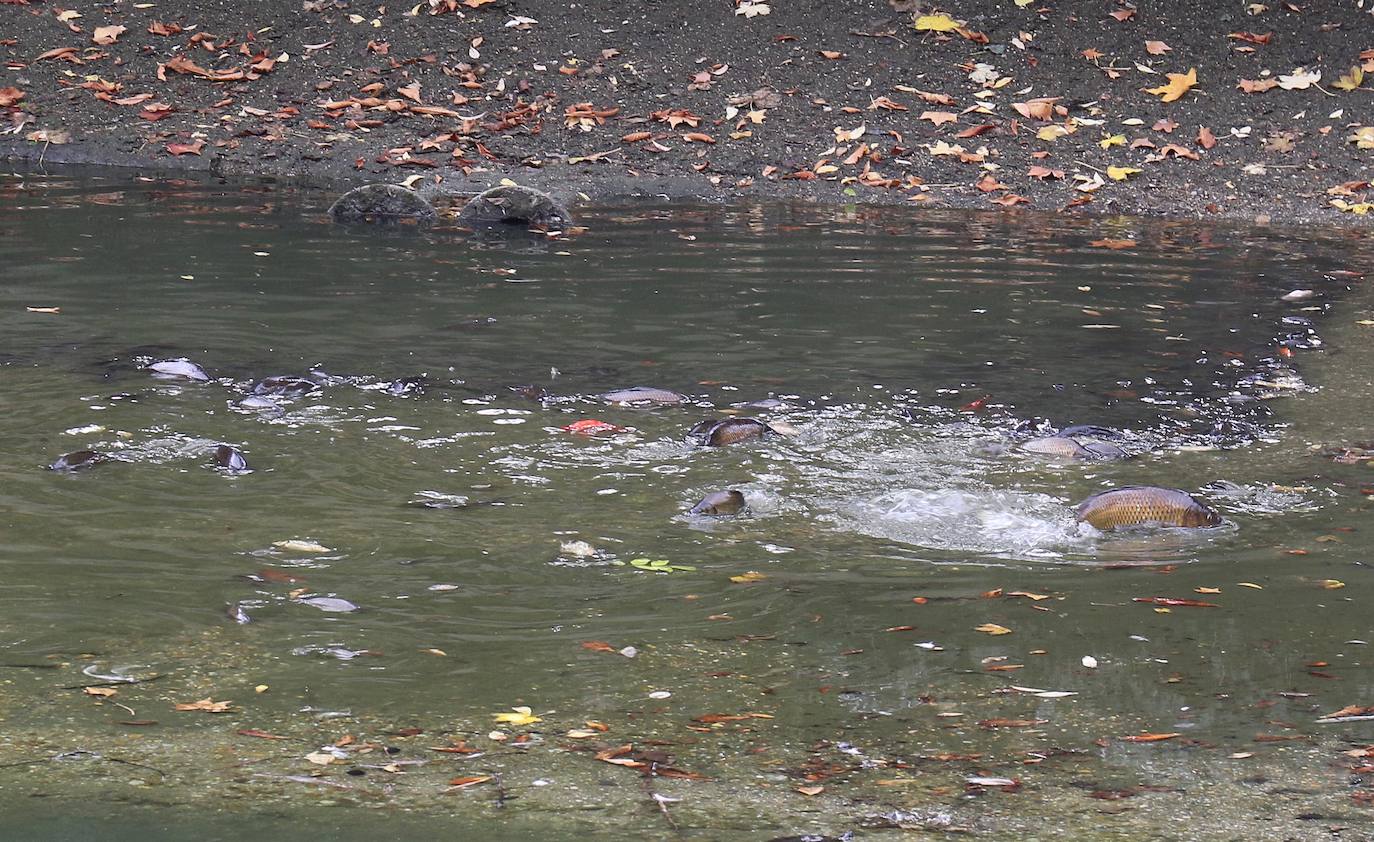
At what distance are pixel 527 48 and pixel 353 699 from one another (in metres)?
14.3

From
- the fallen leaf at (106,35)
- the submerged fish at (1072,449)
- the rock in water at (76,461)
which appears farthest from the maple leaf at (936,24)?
the rock in water at (76,461)

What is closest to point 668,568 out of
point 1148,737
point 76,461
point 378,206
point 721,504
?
point 721,504

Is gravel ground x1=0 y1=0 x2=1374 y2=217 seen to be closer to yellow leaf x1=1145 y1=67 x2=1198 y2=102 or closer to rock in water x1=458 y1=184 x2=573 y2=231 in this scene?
yellow leaf x1=1145 y1=67 x2=1198 y2=102

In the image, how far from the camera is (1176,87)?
15852 mm

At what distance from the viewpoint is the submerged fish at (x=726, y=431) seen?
6.15 m

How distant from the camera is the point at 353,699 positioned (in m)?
3.76

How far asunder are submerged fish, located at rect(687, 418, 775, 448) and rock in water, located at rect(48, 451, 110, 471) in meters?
2.32

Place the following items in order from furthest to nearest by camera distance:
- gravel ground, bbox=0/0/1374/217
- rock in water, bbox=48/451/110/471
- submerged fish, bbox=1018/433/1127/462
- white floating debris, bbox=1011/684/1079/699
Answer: gravel ground, bbox=0/0/1374/217 < submerged fish, bbox=1018/433/1127/462 < rock in water, bbox=48/451/110/471 < white floating debris, bbox=1011/684/1079/699

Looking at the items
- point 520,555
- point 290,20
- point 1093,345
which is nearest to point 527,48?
point 290,20

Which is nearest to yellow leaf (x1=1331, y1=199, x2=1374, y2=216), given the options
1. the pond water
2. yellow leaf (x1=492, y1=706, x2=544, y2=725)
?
the pond water

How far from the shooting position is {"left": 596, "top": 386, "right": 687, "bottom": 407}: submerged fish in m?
6.79

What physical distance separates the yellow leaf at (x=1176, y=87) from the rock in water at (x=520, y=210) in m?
7.19

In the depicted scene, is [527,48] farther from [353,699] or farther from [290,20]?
[353,699]

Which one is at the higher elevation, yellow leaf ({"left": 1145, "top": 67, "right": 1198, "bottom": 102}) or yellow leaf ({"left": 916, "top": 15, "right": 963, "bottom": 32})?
yellow leaf ({"left": 916, "top": 15, "right": 963, "bottom": 32})
